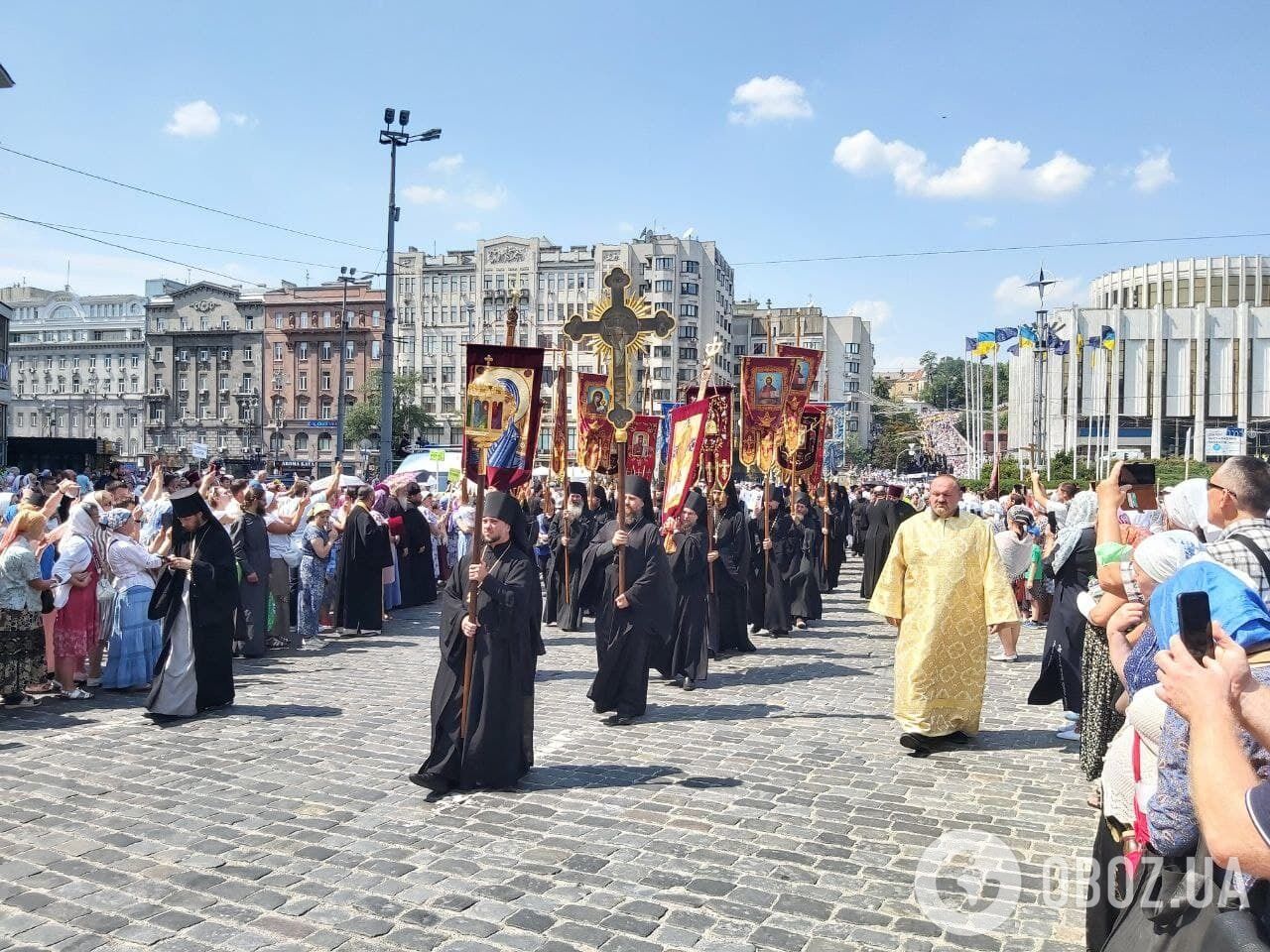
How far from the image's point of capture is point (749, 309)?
A: 11525cm

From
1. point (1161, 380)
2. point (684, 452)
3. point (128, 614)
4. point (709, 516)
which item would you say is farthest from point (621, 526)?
point (1161, 380)

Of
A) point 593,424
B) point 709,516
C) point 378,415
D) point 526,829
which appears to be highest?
point 378,415

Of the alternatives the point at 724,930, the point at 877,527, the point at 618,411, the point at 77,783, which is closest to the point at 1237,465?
the point at 724,930

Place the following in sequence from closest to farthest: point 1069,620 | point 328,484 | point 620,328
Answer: point 1069,620 → point 620,328 → point 328,484

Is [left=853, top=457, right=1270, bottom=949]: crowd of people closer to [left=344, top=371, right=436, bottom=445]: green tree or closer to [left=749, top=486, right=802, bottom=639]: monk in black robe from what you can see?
[left=749, top=486, right=802, bottom=639]: monk in black robe

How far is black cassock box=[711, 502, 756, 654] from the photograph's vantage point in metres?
11.9

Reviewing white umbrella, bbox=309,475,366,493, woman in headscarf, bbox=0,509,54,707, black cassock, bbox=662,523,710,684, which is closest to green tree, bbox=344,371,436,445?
white umbrella, bbox=309,475,366,493

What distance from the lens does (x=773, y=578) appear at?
45.6 ft

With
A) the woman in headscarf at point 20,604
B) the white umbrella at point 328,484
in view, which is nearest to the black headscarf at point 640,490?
the woman in headscarf at point 20,604

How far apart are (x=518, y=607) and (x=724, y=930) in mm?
2763

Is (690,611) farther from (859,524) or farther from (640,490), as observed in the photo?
(859,524)

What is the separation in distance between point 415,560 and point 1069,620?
11.2 m

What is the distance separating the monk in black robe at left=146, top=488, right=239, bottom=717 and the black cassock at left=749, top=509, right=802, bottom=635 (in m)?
6.93

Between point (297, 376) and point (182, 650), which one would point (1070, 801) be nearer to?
point (182, 650)
